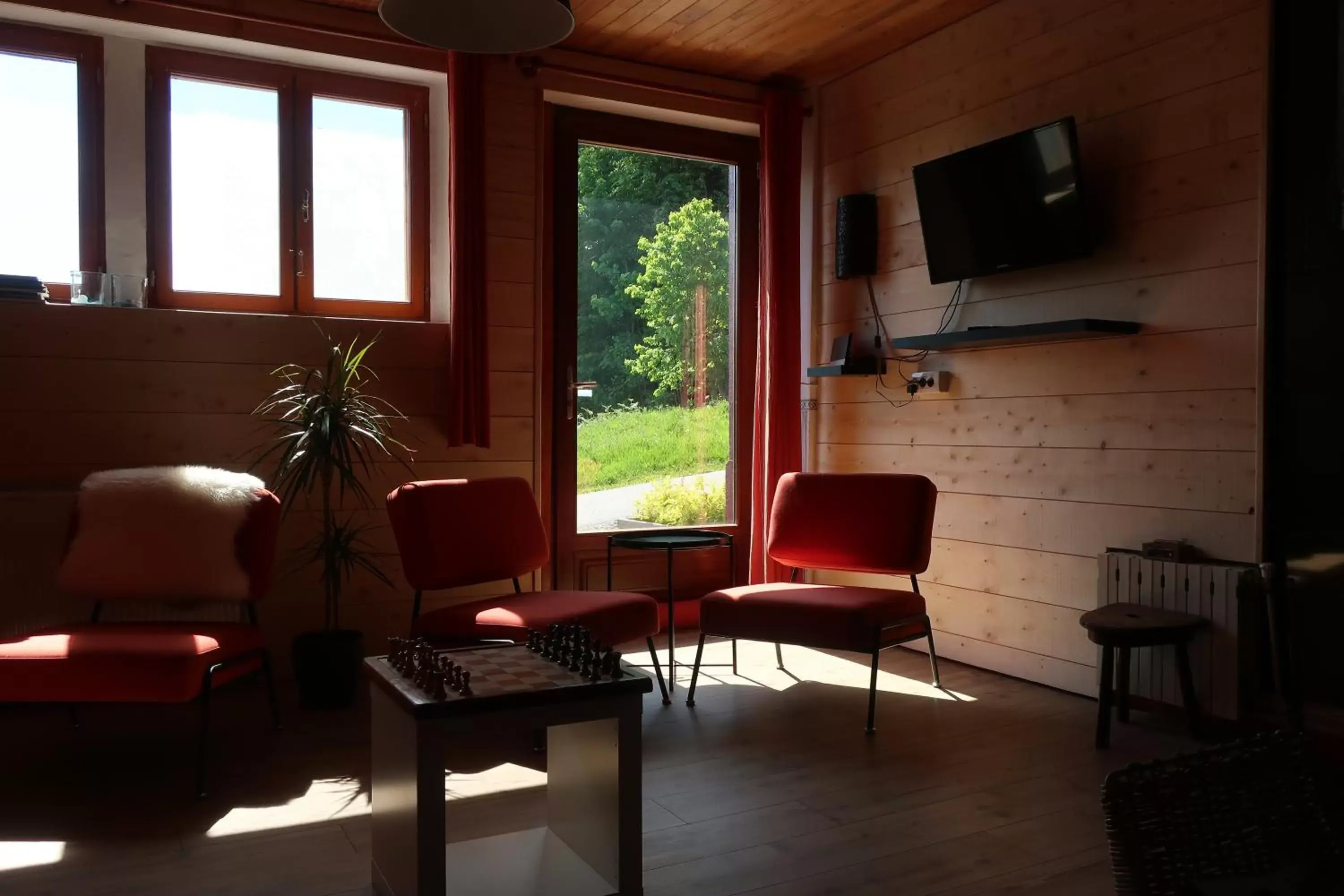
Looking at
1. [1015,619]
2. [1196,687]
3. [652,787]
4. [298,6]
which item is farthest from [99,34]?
[1196,687]

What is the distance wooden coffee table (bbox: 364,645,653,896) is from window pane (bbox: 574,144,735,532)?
2503mm

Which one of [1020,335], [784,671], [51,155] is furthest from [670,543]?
[51,155]

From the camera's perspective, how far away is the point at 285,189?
416 cm

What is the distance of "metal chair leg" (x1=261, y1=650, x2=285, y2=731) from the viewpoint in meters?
3.17

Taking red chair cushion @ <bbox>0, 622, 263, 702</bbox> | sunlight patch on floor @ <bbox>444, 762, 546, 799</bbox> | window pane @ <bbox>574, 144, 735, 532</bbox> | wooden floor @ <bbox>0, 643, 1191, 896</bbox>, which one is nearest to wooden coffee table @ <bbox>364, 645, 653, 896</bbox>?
wooden floor @ <bbox>0, 643, 1191, 896</bbox>

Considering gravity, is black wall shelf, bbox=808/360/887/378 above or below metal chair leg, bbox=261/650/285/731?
above

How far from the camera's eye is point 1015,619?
4.03 m

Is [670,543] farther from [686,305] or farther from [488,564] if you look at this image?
[686,305]

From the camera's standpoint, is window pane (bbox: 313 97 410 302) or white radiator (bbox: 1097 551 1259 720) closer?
white radiator (bbox: 1097 551 1259 720)

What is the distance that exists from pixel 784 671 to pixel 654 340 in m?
1.71

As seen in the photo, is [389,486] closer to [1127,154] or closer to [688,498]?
[688,498]

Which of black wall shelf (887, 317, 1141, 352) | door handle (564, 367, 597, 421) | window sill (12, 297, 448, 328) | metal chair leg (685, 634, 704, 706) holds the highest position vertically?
window sill (12, 297, 448, 328)

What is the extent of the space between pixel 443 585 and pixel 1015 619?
2.20m

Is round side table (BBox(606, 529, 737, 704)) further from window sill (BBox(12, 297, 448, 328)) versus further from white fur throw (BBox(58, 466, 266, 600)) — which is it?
white fur throw (BBox(58, 466, 266, 600))
